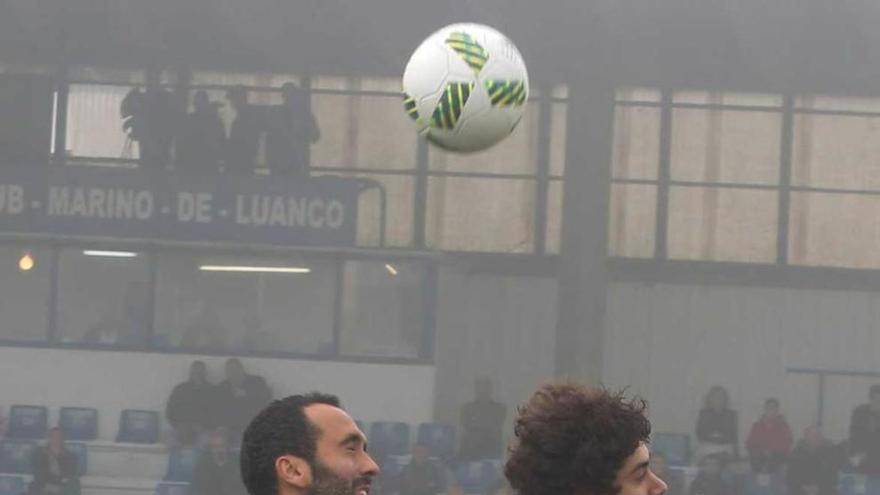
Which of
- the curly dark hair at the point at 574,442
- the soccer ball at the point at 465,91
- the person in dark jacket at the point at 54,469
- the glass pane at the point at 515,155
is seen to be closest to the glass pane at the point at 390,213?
the glass pane at the point at 515,155

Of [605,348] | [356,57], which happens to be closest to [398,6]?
[356,57]

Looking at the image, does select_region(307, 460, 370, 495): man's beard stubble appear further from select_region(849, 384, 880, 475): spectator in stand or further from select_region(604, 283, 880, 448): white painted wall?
select_region(849, 384, 880, 475): spectator in stand

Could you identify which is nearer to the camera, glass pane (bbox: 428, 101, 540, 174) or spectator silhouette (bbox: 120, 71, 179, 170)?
glass pane (bbox: 428, 101, 540, 174)

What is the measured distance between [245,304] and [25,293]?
885 mm

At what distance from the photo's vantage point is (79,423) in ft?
25.6

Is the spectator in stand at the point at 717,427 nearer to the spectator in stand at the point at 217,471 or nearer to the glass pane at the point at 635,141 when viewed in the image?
the glass pane at the point at 635,141

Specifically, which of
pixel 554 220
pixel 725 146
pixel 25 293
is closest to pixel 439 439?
pixel 554 220

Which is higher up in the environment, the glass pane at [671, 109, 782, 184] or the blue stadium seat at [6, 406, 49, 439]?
the glass pane at [671, 109, 782, 184]

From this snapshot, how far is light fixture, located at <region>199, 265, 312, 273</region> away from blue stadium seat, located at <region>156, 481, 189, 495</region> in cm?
92

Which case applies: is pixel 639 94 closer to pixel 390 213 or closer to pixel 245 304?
pixel 390 213

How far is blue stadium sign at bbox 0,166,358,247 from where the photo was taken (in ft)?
25.6

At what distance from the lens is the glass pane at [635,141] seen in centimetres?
777

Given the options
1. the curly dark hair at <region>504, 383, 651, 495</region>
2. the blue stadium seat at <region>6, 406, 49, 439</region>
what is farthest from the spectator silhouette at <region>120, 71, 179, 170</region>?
the curly dark hair at <region>504, 383, 651, 495</region>

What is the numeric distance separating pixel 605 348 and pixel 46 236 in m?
2.29
